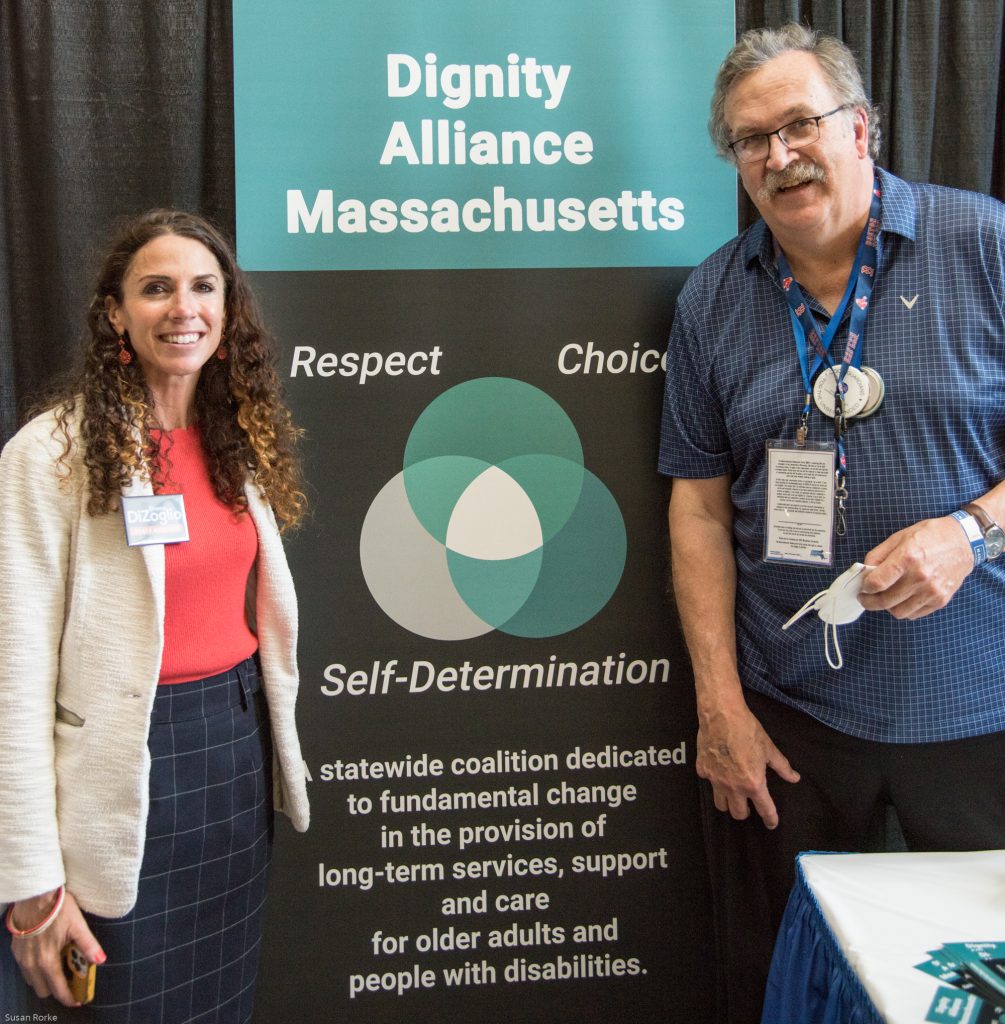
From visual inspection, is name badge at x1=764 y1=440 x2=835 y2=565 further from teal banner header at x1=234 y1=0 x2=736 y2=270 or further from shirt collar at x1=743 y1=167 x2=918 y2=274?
teal banner header at x1=234 y1=0 x2=736 y2=270

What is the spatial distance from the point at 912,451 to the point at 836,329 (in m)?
0.27

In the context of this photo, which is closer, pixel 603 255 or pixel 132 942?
pixel 132 942

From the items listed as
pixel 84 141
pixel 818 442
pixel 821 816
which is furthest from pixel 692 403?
pixel 84 141

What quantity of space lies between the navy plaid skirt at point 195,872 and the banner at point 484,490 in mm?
421

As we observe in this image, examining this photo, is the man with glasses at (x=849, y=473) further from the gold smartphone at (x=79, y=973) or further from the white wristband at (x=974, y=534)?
the gold smartphone at (x=79, y=973)

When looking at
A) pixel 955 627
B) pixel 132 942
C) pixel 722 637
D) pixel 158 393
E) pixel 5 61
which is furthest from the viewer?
pixel 5 61

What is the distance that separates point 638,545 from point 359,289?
832mm

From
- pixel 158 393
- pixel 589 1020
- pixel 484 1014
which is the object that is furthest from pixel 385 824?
pixel 158 393

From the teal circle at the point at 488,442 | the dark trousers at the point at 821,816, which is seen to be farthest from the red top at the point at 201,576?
the dark trousers at the point at 821,816

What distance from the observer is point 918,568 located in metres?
1.53

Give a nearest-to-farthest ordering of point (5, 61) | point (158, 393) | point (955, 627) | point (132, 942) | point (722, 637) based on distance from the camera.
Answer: point (132, 942)
point (158, 393)
point (955, 627)
point (722, 637)
point (5, 61)

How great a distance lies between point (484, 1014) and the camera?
214cm

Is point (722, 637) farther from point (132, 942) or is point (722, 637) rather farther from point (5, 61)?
point (5, 61)

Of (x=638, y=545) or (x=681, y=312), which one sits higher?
(x=681, y=312)
